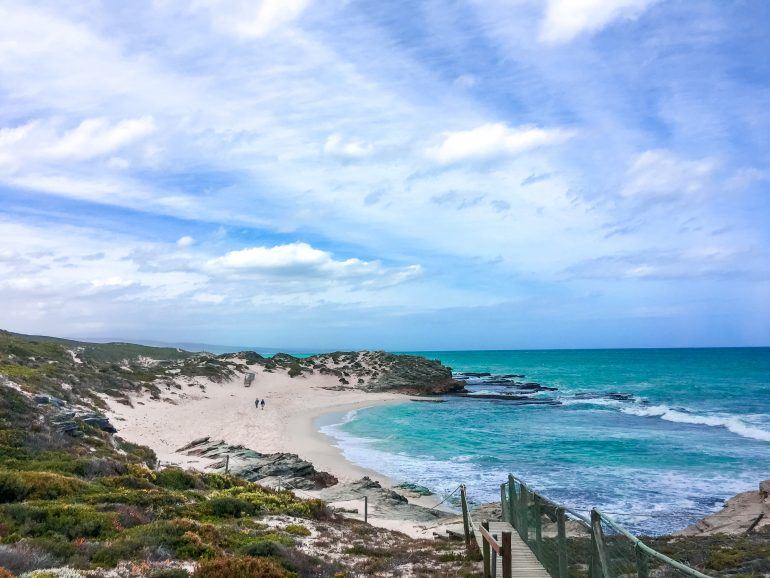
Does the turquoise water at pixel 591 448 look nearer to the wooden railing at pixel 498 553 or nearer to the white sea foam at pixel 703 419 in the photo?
the white sea foam at pixel 703 419

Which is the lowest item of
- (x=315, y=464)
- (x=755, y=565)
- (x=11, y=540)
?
(x=315, y=464)

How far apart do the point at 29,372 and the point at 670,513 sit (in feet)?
96.7

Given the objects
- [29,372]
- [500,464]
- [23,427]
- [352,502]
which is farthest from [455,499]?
[29,372]

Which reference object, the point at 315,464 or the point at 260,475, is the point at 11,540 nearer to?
the point at 260,475

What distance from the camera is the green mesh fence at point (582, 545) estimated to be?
550cm

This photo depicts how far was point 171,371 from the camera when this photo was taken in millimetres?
52344

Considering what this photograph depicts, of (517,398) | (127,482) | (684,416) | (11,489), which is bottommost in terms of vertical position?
(517,398)

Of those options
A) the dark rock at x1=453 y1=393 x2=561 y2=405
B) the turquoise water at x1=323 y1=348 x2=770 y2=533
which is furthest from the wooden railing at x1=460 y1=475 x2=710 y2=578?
the dark rock at x1=453 y1=393 x2=561 y2=405

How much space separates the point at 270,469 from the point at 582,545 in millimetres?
16110

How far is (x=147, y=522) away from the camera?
10.6 metres

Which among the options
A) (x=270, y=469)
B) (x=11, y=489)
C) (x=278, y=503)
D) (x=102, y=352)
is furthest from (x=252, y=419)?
(x=102, y=352)

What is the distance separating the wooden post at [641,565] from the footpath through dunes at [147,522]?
4.56m

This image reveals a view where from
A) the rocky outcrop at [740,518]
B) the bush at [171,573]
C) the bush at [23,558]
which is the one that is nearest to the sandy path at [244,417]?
the rocky outcrop at [740,518]

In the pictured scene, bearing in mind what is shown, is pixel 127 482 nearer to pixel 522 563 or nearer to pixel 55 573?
pixel 55 573
